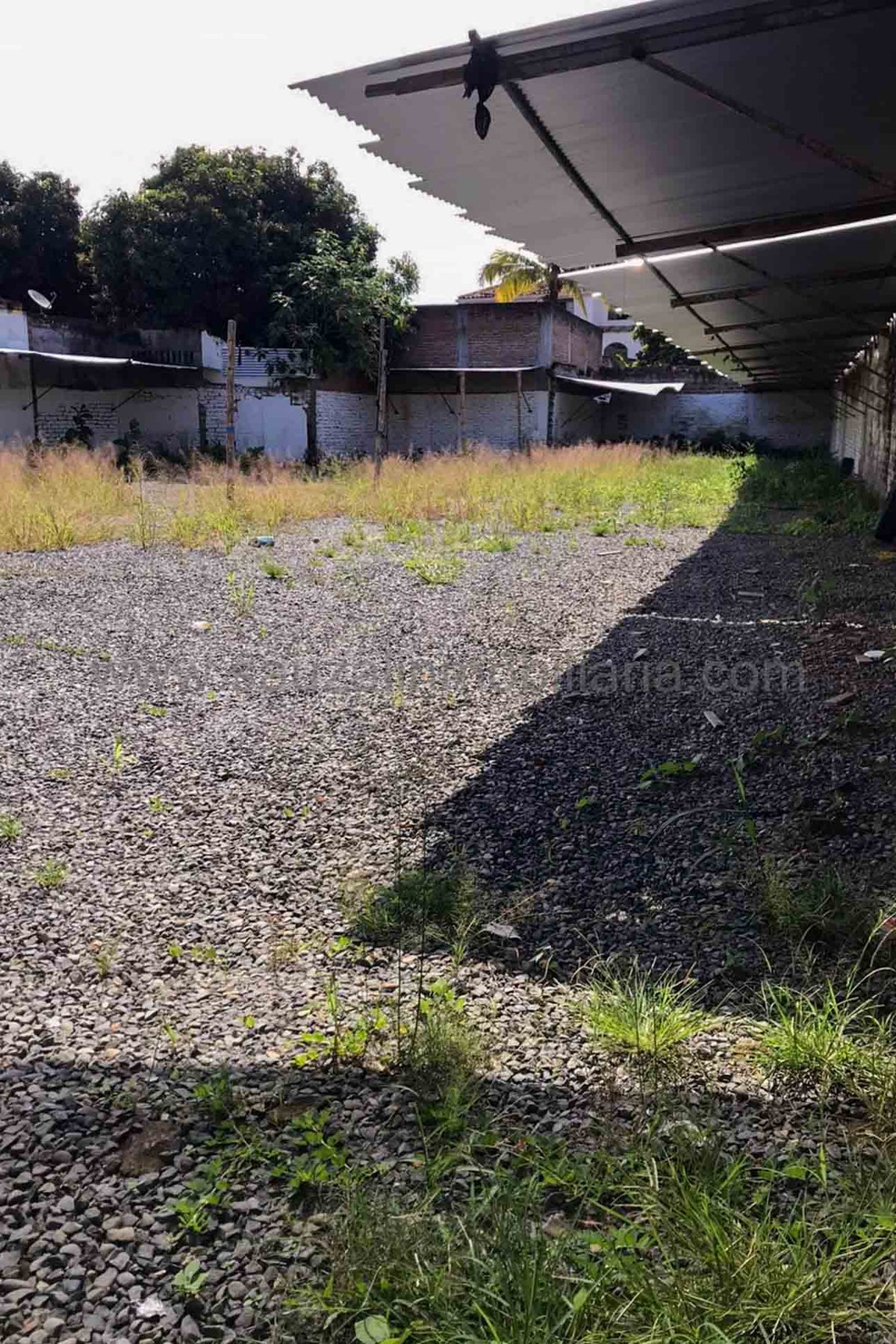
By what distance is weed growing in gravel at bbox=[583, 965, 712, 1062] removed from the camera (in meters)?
2.19

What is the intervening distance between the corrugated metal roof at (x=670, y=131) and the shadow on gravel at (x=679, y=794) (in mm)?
2387

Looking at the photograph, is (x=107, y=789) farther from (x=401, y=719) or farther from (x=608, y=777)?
(x=608, y=777)

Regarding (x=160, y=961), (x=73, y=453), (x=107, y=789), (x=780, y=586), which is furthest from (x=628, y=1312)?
(x=73, y=453)

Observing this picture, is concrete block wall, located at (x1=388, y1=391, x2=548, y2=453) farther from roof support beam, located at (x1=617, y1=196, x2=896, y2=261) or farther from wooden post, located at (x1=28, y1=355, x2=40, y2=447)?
roof support beam, located at (x1=617, y1=196, x2=896, y2=261)

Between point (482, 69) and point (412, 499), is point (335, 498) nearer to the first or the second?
point (412, 499)

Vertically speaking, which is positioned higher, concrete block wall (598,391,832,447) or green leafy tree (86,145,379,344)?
green leafy tree (86,145,379,344)

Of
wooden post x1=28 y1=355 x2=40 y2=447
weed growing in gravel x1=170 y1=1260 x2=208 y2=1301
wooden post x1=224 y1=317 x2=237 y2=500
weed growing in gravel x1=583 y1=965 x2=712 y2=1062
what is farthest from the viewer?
wooden post x1=28 y1=355 x2=40 y2=447

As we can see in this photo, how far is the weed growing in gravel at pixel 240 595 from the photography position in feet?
23.7

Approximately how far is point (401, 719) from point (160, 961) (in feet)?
7.22

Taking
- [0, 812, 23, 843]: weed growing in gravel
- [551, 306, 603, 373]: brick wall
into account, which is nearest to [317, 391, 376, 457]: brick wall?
[551, 306, 603, 373]: brick wall

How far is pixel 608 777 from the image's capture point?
3.87 meters

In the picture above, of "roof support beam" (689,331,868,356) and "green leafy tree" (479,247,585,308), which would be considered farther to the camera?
"green leafy tree" (479,247,585,308)

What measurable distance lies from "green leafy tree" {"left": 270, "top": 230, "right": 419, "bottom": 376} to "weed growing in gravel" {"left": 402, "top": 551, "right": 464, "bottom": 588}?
1501cm

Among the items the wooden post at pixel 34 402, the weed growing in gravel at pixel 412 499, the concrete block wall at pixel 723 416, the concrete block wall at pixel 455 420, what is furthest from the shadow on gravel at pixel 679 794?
the concrete block wall at pixel 723 416
